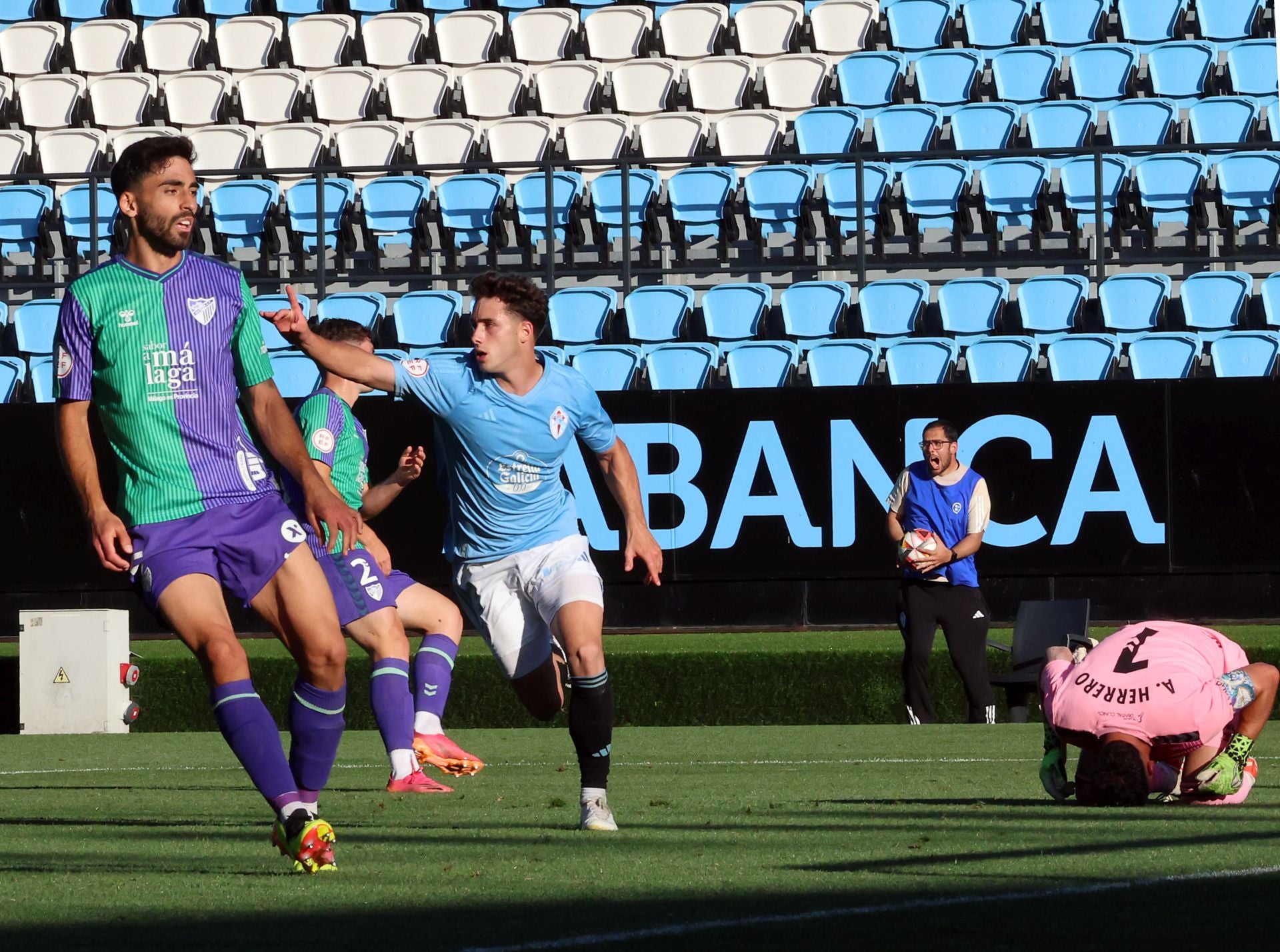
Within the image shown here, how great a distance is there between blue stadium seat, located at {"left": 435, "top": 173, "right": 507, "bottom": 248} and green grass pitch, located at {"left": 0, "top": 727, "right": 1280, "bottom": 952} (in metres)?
10.0

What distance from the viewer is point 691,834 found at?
21.8 feet

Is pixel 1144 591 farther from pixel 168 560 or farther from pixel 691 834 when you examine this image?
pixel 168 560

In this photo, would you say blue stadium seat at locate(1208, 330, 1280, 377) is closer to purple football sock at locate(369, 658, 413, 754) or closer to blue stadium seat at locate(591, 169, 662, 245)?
blue stadium seat at locate(591, 169, 662, 245)

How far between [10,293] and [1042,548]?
1046 cm

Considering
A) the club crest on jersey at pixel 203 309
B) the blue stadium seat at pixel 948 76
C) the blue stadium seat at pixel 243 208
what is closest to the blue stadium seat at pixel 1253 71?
the blue stadium seat at pixel 948 76

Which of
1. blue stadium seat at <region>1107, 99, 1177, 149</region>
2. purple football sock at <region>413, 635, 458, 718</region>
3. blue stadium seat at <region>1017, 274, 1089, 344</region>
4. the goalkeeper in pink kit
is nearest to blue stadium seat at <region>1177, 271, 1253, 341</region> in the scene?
blue stadium seat at <region>1017, 274, 1089, 344</region>

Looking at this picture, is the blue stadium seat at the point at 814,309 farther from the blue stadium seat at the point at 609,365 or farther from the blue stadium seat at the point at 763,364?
the blue stadium seat at the point at 609,365

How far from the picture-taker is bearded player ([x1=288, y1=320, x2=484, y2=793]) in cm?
896

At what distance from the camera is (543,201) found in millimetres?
19344

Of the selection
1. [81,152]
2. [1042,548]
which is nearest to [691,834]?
[1042,548]

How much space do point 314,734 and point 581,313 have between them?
12.1 m

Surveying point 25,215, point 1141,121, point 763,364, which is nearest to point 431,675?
point 763,364

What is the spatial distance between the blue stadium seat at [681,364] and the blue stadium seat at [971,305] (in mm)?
2025

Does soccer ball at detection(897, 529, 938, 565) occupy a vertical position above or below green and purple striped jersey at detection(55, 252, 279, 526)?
below
